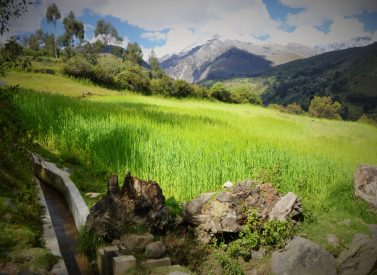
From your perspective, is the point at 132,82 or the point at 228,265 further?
the point at 132,82

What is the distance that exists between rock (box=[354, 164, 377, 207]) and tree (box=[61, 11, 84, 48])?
107 metres

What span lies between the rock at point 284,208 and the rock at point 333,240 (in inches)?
33.8

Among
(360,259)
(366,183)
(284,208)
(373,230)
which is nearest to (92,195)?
(284,208)

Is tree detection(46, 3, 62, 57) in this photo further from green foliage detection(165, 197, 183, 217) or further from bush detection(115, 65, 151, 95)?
green foliage detection(165, 197, 183, 217)

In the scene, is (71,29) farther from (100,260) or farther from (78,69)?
(100,260)

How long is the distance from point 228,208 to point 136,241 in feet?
8.07

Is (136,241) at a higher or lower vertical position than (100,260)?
higher

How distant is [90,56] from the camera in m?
93.1

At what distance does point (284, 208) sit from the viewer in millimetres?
7477

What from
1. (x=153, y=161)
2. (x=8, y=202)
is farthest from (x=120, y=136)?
(x=8, y=202)

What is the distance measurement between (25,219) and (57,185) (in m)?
2.97

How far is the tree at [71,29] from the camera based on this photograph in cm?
10325

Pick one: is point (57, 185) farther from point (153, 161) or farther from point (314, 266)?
point (314, 266)

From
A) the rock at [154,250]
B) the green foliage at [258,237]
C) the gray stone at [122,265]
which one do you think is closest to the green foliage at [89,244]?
the rock at [154,250]
